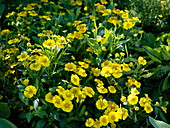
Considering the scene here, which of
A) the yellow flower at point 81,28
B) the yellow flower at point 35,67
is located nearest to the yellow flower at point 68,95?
the yellow flower at point 35,67

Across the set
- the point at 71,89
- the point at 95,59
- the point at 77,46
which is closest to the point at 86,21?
the point at 77,46

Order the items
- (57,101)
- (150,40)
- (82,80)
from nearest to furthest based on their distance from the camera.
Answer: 1. (57,101)
2. (82,80)
3. (150,40)

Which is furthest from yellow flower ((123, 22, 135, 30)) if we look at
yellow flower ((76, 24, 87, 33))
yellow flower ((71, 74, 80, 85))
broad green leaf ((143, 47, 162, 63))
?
yellow flower ((71, 74, 80, 85))

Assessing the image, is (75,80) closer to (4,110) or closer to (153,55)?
(4,110)

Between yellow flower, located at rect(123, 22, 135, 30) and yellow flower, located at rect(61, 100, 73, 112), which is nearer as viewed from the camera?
yellow flower, located at rect(61, 100, 73, 112)

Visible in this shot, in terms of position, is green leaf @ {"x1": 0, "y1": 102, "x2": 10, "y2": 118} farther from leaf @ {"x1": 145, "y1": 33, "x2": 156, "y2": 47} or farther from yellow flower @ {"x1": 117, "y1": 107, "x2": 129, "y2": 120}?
leaf @ {"x1": 145, "y1": 33, "x2": 156, "y2": 47}

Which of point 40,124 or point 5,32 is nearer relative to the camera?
point 40,124

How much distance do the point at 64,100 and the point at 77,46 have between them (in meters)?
0.82

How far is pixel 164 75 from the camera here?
2.39 m

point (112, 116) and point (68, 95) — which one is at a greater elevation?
point (68, 95)

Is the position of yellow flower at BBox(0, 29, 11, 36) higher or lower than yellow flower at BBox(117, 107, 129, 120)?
higher

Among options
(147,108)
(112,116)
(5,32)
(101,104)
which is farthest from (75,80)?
(5,32)

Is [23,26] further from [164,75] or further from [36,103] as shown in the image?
[164,75]

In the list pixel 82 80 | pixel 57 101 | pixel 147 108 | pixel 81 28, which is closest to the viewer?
pixel 57 101
